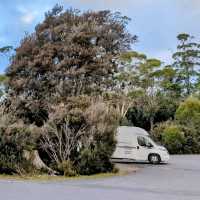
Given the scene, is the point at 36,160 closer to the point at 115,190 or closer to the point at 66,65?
the point at 66,65

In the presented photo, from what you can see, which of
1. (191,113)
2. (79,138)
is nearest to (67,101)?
(79,138)

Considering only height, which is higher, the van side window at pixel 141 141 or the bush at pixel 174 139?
the bush at pixel 174 139

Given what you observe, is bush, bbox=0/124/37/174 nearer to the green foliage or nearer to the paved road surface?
the paved road surface

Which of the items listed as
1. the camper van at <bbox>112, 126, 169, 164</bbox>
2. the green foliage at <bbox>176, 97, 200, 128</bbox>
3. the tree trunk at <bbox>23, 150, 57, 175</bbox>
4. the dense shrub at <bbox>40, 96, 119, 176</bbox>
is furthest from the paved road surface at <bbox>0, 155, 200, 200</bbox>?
the green foliage at <bbox>176, 97, 200, 128</bbox>

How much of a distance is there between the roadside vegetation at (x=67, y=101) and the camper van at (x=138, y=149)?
1.60 meters

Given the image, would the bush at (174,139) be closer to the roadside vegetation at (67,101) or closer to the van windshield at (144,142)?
the roadside vegetation at (67,101)

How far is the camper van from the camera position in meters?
27.4

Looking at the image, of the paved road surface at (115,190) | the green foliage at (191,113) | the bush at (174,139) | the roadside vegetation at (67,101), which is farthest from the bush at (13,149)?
the green foliage at (191,113)

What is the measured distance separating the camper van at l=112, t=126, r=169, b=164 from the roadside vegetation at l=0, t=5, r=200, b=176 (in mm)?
1595

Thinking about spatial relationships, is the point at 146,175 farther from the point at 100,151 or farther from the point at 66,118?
the point at 66,118

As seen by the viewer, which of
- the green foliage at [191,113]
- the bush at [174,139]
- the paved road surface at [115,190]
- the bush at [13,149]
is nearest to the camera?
the paved road surface at [115,190]

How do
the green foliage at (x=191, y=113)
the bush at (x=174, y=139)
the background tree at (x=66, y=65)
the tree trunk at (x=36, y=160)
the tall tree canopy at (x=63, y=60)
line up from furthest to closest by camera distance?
the green foliage at (x=191, y=113)
the bush at (x=174, y=139)
the tall tree canopy at (x=63, y=60)
the background tree at (x=66, y=65)
the tree trunk at (x=36, y=160)

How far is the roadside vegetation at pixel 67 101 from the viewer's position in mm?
20047

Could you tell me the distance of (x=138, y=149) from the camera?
89.9ft
